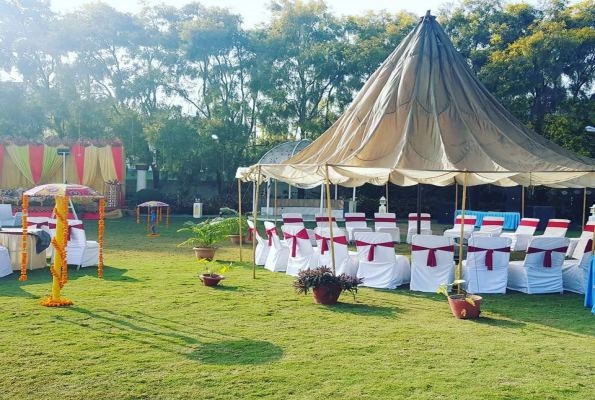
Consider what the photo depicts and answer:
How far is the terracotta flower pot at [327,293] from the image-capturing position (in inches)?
316

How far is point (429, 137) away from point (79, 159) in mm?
22766

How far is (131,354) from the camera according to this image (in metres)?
5.49

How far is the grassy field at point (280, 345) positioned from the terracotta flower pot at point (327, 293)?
19 centimetres

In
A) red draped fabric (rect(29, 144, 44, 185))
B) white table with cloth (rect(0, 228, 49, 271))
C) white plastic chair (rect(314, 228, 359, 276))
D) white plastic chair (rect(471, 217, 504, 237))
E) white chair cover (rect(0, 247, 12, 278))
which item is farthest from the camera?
red draped fabric (rect(29, 144, 44, 185))

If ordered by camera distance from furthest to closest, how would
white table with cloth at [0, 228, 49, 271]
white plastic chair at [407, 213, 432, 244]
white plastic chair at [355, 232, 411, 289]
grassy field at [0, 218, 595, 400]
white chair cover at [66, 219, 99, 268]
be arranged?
white plastic chair at [407, 213, 432, 244]
white chair cover at [66, 219, 99, 268]
white table with cloth at [0, 228, 49, 271]
white plastic chair at [355, 232, 411, 289]
grassy field at [0, 218, 595, 400]

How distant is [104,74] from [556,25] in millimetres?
24849

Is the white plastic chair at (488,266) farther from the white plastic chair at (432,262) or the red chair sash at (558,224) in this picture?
the red chair sash at (558,224)

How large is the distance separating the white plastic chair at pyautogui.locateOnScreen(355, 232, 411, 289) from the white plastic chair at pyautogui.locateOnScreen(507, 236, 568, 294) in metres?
1.96

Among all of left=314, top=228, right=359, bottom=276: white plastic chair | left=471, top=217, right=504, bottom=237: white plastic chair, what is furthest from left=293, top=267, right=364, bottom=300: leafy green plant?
left=471, top=217, right=504, bottom=237: white plastic chair

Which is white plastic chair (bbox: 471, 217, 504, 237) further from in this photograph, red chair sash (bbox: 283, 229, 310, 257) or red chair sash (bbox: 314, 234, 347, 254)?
red chair sash (bbox: 283, 229, 310, 257)

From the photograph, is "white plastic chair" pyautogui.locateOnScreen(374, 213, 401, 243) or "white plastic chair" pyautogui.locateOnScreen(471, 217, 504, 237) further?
"white plastic chair" pyautogui.locateOnScreen(374, 213, 401, 243)

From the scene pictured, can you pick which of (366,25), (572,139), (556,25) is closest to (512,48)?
(556,25)

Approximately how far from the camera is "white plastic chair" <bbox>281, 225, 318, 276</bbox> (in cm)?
1055

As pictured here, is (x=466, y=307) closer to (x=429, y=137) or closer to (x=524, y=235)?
(x=429, y=137)
